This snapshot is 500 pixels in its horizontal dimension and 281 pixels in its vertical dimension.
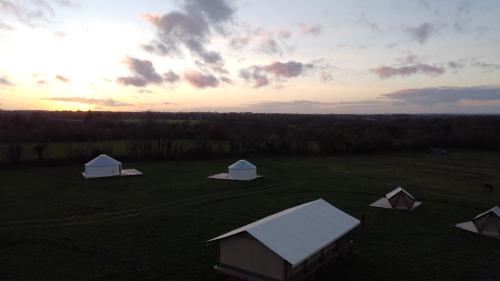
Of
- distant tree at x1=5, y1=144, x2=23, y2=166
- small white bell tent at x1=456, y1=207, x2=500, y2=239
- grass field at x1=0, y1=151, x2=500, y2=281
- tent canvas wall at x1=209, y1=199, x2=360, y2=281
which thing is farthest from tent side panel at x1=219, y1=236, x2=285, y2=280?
distant tree at x1=5, y1=144, x2=23, y2=166

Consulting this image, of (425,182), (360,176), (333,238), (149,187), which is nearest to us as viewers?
(333,238)

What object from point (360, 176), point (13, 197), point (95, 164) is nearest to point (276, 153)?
point (360, 176)

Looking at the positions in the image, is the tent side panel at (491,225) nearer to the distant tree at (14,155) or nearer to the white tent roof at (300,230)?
the white tent roof at (300,230)

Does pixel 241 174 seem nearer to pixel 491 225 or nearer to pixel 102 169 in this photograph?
pixel 102 169

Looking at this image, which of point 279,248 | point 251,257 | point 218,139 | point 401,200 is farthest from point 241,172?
point 218,139

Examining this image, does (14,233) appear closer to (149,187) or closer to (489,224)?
(149,187)

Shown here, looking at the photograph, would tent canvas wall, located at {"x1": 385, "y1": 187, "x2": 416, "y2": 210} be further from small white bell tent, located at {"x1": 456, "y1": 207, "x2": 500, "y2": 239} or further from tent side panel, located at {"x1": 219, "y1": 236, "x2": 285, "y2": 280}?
tent side panel, located at {"x1": 219, "y1": 236, "x2": 285, "y2": 280}

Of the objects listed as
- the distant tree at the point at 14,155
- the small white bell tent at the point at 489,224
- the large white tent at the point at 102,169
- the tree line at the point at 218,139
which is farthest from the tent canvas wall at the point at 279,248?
the distant tree at the point at 14,155
